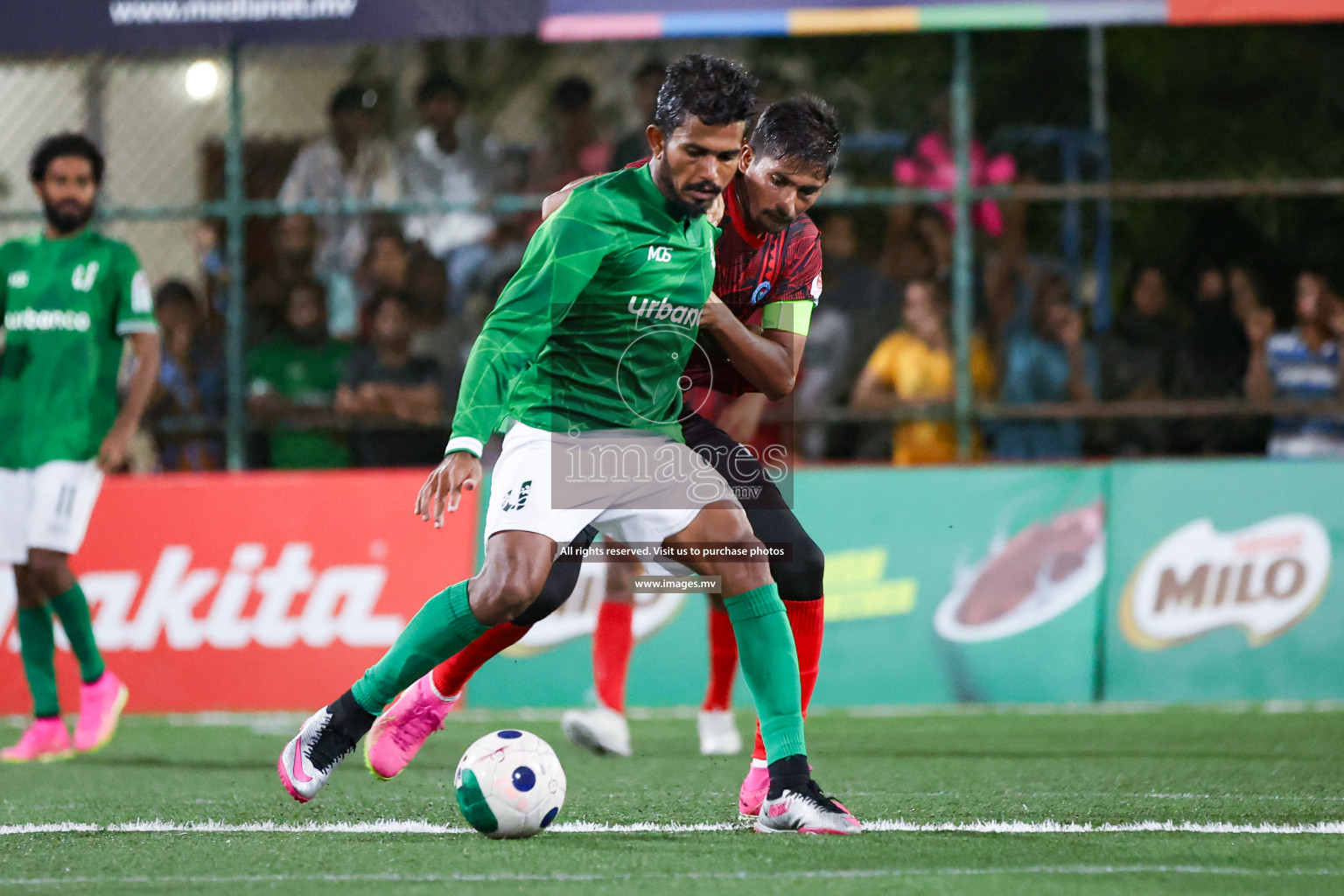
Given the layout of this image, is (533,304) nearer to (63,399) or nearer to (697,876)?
(697,876)

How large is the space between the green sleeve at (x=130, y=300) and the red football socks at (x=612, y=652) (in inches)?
88.3

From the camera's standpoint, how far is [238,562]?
28.2 feet

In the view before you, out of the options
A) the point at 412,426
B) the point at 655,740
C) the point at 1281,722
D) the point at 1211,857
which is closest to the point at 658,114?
the point at 1211,857

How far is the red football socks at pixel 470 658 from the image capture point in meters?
4.75

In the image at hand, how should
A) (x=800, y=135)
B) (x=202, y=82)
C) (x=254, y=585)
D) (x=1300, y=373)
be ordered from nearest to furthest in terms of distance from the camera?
(x=800, y=135)
(x=254, y=585)
(x=1300, y=373)
(x=202, y=82)

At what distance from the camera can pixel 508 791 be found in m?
→ 4.27

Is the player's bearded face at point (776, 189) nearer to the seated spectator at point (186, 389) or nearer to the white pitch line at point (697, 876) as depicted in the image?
the white pitch line at point (697, 876)

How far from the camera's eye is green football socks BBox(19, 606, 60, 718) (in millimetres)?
6934

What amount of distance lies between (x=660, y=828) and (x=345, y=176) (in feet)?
21.0

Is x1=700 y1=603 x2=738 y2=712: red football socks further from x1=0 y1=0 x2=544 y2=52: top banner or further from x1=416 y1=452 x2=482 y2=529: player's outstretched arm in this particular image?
x1=0 y1=0 x2=544 y2=52: top banner

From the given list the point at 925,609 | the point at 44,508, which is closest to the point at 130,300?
the point at 44,508

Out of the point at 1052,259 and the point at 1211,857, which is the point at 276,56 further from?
the point at 1211,857

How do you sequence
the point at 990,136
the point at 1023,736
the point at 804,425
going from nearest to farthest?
the point at 1023,736, the point at 804,425, the point at 990,136

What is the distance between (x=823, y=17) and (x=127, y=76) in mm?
4410
